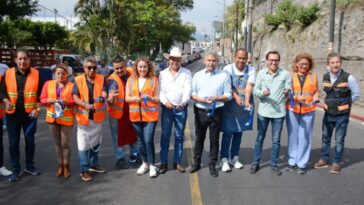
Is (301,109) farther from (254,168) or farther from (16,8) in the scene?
(16,8)

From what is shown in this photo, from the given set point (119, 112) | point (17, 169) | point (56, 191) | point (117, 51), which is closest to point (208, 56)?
point (119, 112)

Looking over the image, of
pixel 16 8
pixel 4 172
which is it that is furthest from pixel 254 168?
pixel 16 8

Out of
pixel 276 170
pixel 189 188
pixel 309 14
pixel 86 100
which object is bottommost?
pixel 189 188

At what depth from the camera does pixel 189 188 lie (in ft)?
18.3

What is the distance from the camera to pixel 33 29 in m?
43.3

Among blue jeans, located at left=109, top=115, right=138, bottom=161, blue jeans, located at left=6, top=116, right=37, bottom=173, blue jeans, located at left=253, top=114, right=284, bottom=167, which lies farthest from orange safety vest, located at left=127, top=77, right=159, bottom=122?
blue jeans, located at left=253, top=114, right=284, bottom=167

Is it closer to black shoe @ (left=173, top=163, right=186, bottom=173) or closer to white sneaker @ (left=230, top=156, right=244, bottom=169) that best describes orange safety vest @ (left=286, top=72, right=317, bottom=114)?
white sneaker @ (left=230, top=156, right=244, bottom=169)

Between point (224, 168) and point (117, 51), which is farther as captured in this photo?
point (117, 51)

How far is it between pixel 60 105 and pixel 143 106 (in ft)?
3.79

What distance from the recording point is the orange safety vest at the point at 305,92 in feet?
20.1

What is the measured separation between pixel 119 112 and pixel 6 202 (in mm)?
1992

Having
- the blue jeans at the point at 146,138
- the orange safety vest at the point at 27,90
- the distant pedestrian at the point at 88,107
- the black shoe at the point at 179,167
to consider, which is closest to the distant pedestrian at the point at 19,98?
the orange safety vest at the point at 27,90

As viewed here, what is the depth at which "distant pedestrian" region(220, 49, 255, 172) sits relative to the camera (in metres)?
6.13

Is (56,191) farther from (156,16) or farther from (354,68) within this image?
(156,16)
